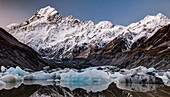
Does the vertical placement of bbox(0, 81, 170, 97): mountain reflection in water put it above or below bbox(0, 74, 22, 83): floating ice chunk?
below

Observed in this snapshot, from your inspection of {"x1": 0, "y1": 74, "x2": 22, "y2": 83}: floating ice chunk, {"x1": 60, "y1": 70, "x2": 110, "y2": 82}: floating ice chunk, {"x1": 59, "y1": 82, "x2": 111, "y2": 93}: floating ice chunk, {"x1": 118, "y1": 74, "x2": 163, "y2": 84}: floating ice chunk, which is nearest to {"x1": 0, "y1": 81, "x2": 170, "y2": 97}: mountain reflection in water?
{"x1": 59, "y1": 82, "x2": 111, "y2": 93}: floating ice chunk

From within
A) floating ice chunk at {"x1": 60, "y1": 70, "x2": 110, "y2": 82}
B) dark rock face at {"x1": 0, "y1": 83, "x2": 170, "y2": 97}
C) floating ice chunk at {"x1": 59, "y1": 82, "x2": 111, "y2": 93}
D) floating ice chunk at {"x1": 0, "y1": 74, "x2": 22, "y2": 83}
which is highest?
floating ice chunk at {"x1": 0, "y1": 74, "x2": 22, "y2": 83}

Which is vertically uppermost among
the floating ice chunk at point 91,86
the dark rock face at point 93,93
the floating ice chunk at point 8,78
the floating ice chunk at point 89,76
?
the floating ice chunk at point 8,78

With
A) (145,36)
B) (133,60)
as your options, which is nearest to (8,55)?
(133,60)

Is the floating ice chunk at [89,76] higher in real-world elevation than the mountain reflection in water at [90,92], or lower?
higher

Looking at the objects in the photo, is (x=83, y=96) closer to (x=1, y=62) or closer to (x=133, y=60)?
(x=1, y=62)

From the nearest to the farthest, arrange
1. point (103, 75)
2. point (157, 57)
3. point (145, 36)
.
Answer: point (103, 75)
point (157, 57)
point (145, 36)

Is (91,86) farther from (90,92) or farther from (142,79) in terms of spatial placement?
(142,79)

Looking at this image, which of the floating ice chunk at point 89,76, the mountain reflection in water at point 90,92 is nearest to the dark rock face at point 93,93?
the mountain reflection in water at point 90,92

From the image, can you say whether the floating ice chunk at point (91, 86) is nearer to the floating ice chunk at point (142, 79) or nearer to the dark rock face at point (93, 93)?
the dark rock face at point (93, 93)

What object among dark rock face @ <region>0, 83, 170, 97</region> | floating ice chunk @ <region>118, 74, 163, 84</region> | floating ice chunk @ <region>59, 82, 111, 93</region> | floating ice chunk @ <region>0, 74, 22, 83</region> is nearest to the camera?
dark rock face @ <region>0, 83, 170, 97</region>

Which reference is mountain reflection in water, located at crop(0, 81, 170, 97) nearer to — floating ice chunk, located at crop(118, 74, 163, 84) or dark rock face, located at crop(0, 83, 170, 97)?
dark rock face, located at crop(0, 83, 170, 97)
